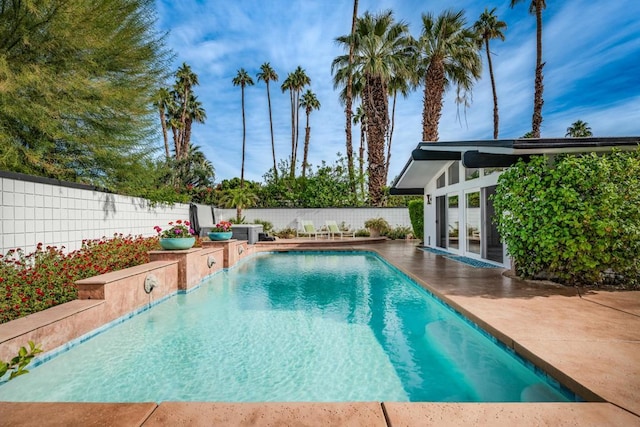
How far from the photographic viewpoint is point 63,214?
631cm

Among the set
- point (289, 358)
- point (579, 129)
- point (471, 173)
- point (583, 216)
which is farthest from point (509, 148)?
point (579, 129)

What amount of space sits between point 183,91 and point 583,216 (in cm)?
2923

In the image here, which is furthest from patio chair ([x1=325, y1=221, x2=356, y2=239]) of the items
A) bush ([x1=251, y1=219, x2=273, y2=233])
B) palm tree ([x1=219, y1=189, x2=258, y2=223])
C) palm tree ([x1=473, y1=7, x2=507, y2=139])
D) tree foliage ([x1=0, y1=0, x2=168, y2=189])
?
palm tree ([x1=473, y1=7, x2=507, y2=139])

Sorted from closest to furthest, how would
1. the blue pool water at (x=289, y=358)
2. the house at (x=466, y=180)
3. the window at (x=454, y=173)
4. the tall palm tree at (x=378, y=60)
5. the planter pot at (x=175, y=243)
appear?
the blue pool water at (x=289, y=358)
the house at (x=466, y=180)
the planter pot at (x=175, y=243)
the window at (x=454, y=173)
the tall palm tree at (x=378, y=60)

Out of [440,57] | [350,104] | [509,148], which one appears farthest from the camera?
[350,104]

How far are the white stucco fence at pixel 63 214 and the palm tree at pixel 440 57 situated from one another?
1377cm

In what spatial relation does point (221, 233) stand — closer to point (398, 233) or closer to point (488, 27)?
point (398, 233)

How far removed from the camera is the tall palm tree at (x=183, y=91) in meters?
27.5

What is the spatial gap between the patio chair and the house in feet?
12.8

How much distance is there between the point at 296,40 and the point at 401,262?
35.8 feet

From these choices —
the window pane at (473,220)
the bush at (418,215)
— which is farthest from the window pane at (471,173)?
the bush at (418,215)

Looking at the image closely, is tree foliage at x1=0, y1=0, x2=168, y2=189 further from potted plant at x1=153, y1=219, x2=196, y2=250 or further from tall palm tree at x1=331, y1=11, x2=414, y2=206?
tall palm tree at x1=331, y1=11, x2=414, y2=206

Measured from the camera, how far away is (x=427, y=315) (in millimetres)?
5094

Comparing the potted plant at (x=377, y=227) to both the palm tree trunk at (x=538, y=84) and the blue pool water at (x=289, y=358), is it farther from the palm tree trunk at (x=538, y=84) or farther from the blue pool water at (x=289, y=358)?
the blue pool water at (x=289, y=358)
